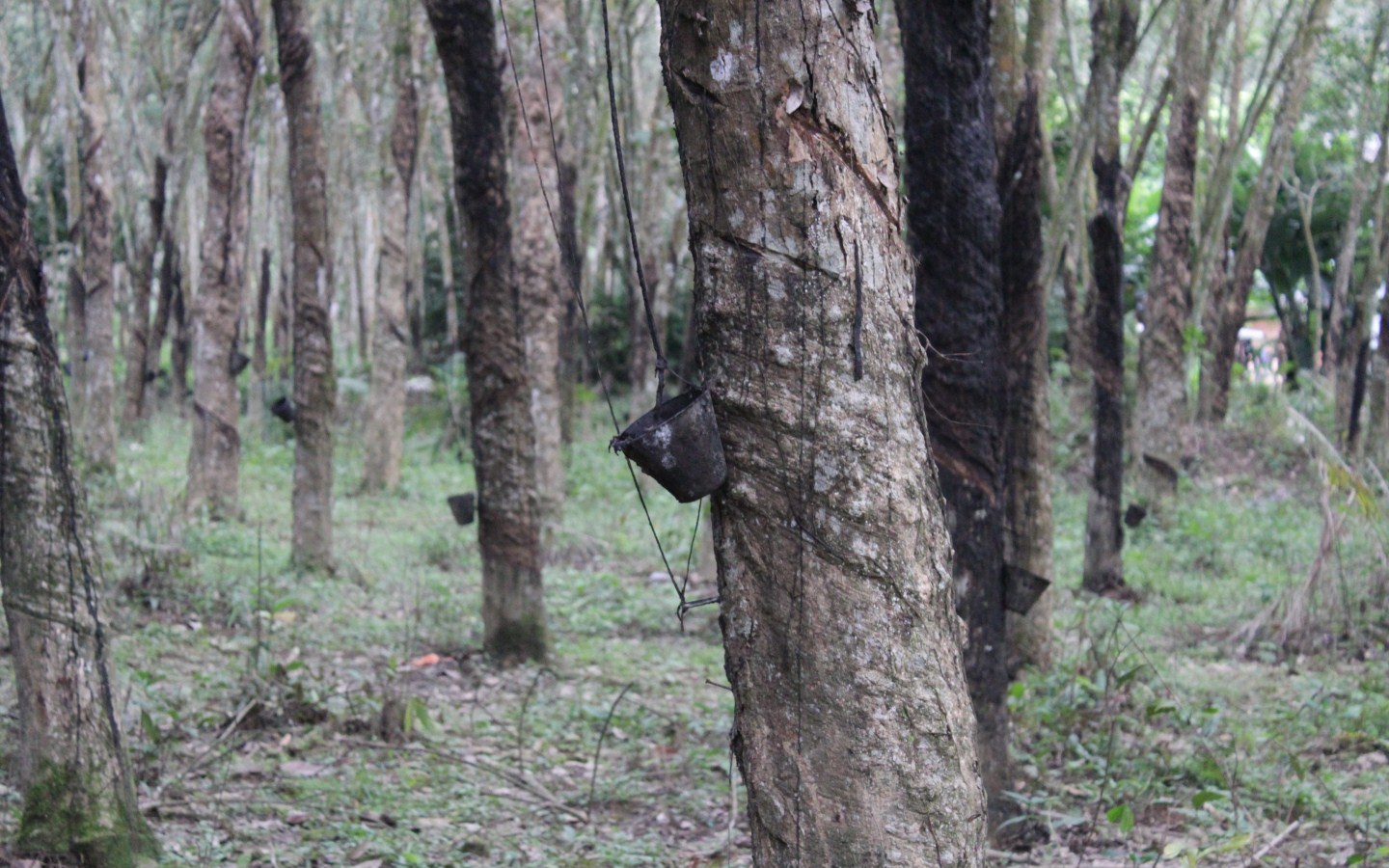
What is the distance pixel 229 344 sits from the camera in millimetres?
10602

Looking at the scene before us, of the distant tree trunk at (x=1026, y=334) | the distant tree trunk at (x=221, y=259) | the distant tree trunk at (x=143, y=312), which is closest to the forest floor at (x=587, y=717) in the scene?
the distant tree trunk at (x=1026, y=334)

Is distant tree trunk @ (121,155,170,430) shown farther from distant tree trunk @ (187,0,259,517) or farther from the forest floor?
the forest floor

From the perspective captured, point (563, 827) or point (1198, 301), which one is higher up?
point (1198, 301)

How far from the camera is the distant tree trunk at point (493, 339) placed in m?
6.82

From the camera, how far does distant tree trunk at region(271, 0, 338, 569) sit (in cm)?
886

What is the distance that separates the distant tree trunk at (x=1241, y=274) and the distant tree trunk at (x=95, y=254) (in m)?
11.6

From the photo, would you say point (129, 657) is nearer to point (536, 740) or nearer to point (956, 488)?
point (536, 740)

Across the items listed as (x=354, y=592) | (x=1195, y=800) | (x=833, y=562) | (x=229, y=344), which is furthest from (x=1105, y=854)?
(x=229, y=344)

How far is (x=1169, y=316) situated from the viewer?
1159cm

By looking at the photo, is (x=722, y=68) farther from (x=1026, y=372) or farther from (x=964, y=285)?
(x=1026, y=372)

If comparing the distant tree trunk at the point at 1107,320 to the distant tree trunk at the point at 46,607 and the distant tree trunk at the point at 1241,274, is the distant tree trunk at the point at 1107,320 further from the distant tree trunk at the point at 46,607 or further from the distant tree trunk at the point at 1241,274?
the distant tree trunk at the point at 46,607

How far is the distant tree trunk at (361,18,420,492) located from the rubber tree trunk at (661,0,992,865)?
11113mm

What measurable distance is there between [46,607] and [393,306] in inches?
383

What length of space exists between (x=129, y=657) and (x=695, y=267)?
5.10 m
